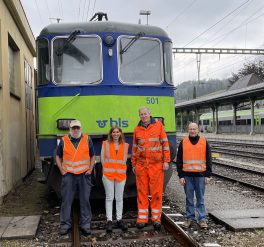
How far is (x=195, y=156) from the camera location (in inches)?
257

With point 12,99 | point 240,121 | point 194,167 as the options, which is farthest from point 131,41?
point 240,121

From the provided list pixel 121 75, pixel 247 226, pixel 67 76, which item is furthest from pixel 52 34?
pixel 247 226

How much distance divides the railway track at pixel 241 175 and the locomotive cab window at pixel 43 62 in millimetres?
5824

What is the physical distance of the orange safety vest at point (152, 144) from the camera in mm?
6492

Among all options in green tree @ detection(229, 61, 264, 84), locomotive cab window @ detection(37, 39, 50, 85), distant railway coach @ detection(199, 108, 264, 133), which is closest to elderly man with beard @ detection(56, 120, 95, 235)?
locomotive cab window @ detection(37, 39, 50, 85)

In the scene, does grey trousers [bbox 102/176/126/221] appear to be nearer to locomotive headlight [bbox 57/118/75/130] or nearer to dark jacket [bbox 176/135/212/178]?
dark jacket [bbox 176/135/212/178]

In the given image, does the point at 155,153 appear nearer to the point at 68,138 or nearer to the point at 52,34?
the point at 68,138

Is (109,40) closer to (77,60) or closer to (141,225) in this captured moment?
(77,60)

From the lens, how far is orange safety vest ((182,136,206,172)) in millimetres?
6527

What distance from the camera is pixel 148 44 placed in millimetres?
7957

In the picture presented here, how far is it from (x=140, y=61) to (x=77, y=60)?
1.19 m

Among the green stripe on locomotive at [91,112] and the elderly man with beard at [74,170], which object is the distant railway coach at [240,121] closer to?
the green stripe on locomotive at [91,112]

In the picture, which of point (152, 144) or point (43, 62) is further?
point (43, 62)

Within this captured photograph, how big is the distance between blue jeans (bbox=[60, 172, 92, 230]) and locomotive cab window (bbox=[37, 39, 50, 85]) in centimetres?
212
